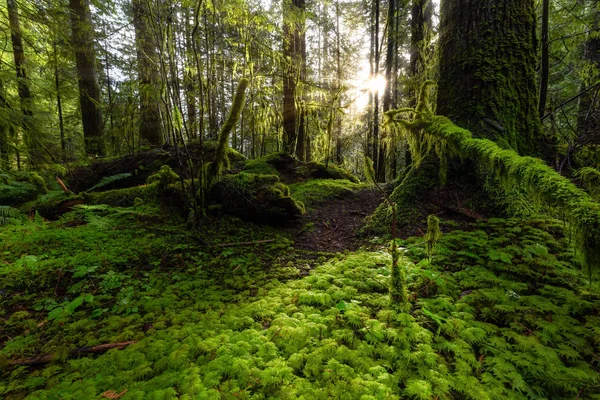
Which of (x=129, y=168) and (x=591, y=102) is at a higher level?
(x=591, y=102)

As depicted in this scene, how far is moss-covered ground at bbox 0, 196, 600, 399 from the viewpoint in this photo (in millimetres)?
1554

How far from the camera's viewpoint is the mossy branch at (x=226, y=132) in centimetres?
400

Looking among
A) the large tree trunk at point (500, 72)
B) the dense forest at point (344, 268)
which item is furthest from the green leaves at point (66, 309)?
the large tree trunk at point (500, 72)

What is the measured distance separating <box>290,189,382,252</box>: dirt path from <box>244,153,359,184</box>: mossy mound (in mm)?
1768

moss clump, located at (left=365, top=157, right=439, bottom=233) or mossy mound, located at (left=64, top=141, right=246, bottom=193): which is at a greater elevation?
mossy mound, located at (left=64, top=141, right=246, bottom=193)

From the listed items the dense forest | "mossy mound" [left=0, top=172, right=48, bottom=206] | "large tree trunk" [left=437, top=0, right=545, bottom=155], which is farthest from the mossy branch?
"mossy mound" [left=0, top=172, right=48, bottom=206]

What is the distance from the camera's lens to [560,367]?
1528 millimetres

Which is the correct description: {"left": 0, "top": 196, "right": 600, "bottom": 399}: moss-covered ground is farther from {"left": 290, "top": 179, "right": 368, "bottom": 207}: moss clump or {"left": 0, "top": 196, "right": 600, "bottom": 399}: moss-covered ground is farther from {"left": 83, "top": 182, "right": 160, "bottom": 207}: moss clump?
{"left": 290, "top": 179, "right": 368, "bottom": 207}: moss clump

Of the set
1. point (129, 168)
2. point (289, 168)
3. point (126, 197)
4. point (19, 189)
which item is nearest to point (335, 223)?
point (289, 168)

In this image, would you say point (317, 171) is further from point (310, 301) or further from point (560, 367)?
point (560, 367)

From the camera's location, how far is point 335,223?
488cm

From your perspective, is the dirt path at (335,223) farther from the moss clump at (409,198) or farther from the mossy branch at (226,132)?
the mossy branch at (226,132)

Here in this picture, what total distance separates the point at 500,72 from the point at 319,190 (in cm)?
391

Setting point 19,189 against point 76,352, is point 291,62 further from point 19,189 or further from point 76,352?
point 76,352
